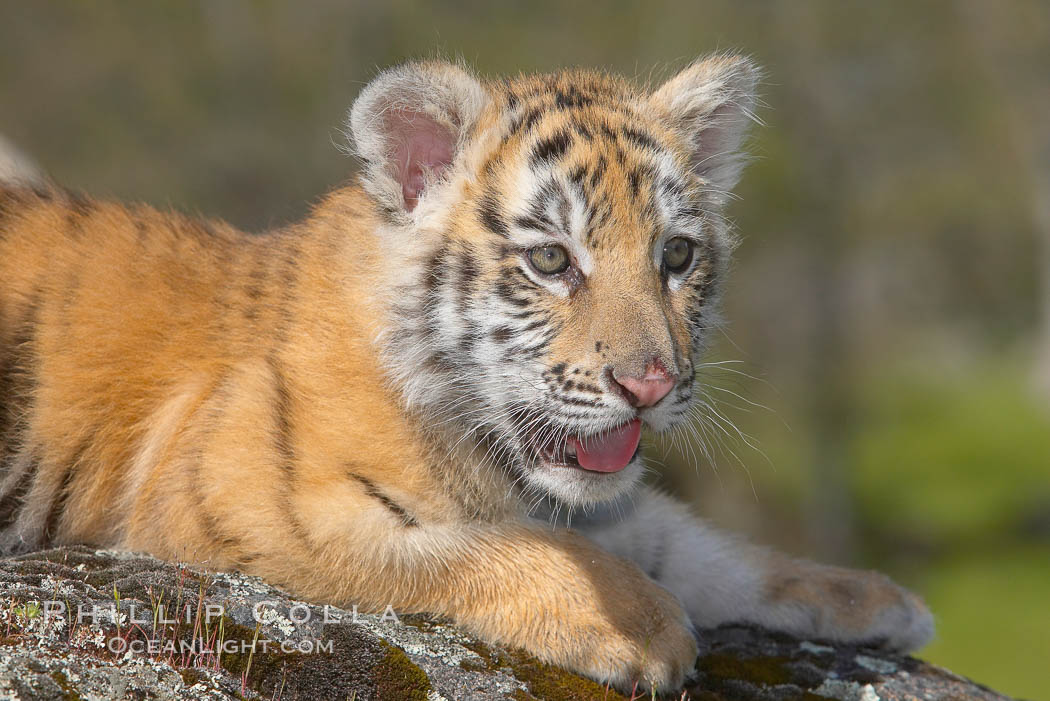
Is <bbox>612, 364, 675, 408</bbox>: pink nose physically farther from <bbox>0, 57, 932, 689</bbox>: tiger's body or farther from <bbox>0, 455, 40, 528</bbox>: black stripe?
<bbox>0, 455, 40, 528</bbox>: black stripe

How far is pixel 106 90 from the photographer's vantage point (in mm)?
17062

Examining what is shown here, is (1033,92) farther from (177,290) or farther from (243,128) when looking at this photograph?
(177,290)

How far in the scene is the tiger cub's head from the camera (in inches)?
147

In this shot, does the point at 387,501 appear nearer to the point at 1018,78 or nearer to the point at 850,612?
the point at 850,612

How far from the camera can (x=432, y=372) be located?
4.03 meters

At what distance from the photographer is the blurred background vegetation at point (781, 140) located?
15.3 m

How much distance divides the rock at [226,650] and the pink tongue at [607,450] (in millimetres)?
754

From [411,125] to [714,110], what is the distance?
56.7 inches

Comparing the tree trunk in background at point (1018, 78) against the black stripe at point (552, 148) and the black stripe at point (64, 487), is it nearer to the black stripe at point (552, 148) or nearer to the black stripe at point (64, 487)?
the black stripe at point (552, 148)

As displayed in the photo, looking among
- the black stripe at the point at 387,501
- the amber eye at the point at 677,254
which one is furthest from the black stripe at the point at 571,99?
the black stripe at the point at 387,501

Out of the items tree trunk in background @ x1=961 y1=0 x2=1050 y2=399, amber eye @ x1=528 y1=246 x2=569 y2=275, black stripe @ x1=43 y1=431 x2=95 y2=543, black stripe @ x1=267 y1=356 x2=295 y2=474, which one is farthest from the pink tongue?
tree trunk in background @ x1=961 y1=0 x2=1050 y2=399

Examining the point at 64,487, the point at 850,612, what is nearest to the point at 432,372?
the point at 64,487

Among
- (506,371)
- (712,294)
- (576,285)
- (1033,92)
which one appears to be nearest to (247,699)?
(506,371)

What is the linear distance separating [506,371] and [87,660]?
1728mm
